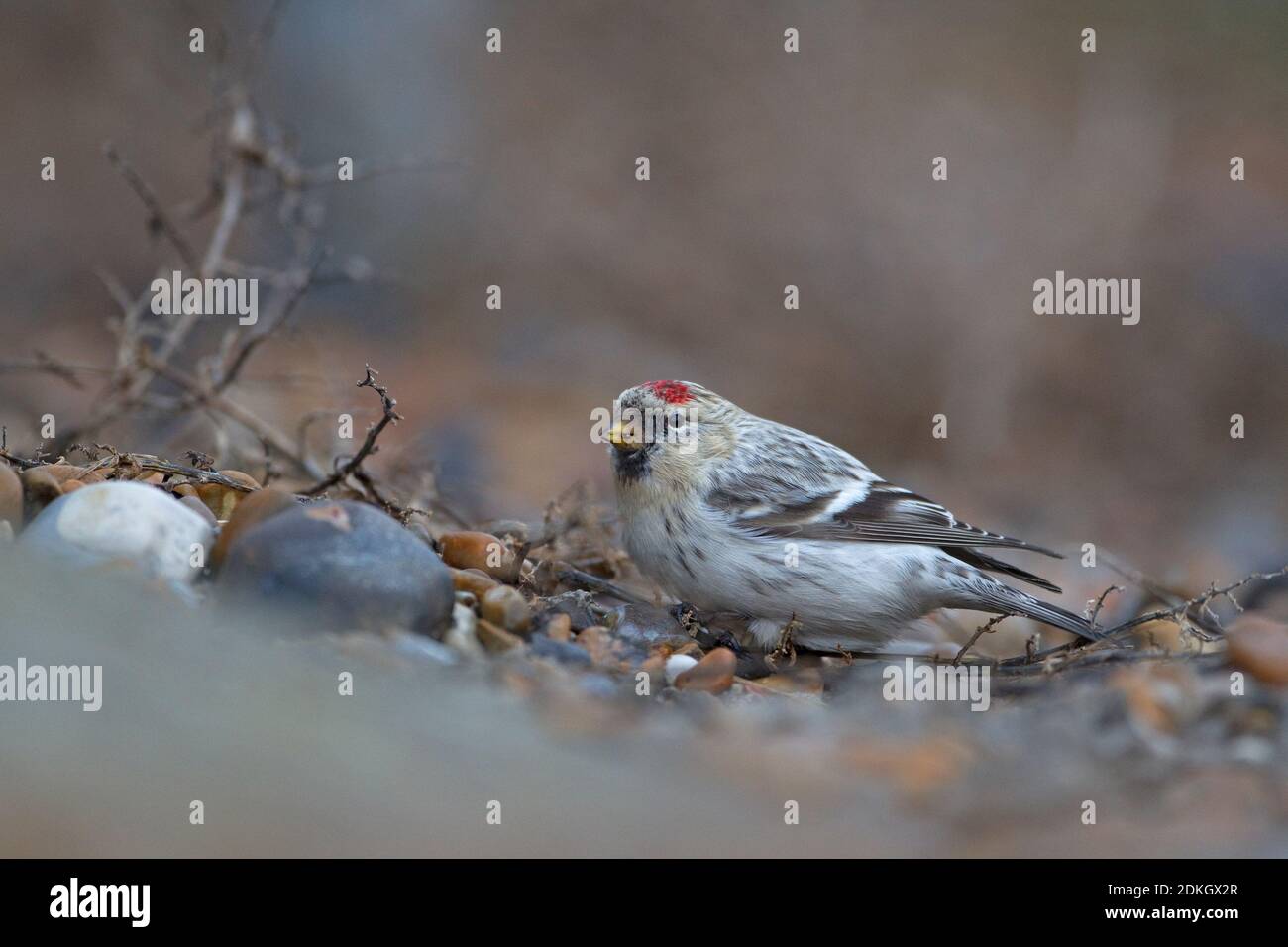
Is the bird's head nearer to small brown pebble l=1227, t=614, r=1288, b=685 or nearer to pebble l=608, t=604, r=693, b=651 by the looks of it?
pebble l=608, t=604, r=693, b=651

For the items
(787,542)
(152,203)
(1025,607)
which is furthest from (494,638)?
(152,203)

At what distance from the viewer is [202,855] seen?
76.2 inches

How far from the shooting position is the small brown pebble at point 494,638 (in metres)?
2.94

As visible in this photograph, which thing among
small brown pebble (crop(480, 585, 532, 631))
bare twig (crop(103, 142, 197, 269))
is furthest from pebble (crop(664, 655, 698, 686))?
bare twig (crop(103, 142, 197, 269))

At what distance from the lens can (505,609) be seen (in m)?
A: 3.02

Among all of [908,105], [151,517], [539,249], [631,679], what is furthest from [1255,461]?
[151,517]

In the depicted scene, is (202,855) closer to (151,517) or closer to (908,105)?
(151,517)

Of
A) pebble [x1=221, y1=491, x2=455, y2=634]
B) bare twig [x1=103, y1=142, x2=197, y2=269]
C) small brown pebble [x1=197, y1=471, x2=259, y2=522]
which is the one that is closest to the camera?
pebble [x1=221, y1=491, x2=455, y2=634]

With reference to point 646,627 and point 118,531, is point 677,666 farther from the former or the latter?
point 118,531

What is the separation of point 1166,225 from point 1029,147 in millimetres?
1087

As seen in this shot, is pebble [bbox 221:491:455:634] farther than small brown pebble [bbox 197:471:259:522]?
No

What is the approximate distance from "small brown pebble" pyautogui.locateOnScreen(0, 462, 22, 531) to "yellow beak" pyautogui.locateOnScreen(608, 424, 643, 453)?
1.51 meters

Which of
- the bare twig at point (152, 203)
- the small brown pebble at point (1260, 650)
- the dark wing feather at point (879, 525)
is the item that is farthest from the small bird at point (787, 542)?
the bare twig at point (152, 203)

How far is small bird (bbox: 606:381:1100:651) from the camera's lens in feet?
11.3
